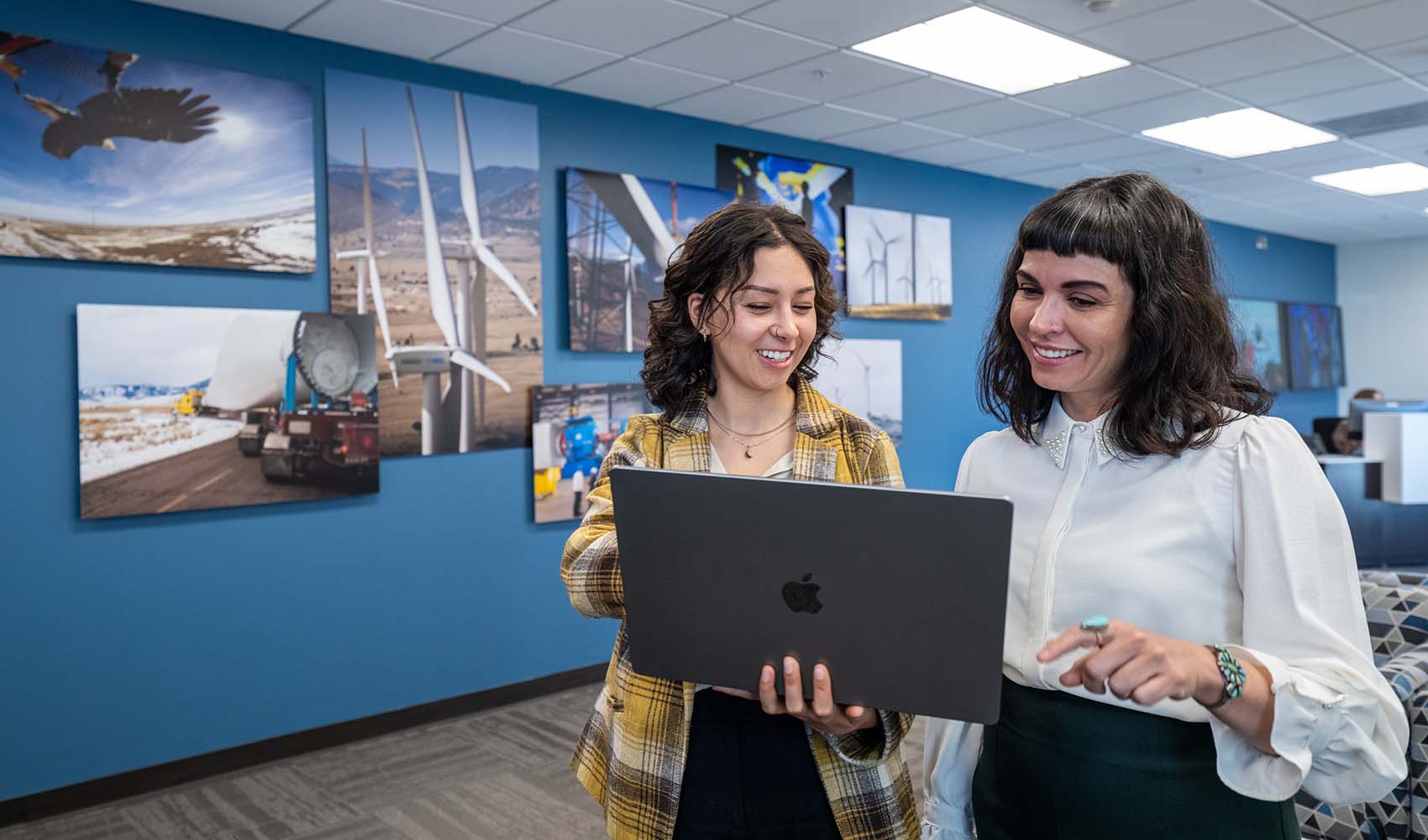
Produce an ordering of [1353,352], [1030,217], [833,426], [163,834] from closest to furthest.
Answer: [1030,217] → [833,426] → [163,834] → [1353,352]

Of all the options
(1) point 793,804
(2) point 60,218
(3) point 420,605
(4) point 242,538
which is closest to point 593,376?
(3) point 420,605

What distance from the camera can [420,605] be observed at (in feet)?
12.2

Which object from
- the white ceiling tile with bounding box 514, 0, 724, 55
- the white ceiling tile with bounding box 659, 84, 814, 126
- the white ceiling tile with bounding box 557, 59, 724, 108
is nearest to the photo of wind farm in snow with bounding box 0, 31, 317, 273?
the white ceiling tile with bounding box 514, 0, 724, 55

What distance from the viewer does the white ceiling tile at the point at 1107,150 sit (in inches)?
202

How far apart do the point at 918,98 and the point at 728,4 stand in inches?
54.6

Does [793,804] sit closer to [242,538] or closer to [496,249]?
[242,538]

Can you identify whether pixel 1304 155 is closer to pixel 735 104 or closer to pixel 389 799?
pixel 735 104

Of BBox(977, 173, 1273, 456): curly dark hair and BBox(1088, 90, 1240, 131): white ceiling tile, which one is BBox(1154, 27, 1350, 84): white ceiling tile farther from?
BBox(977, 173, 1273, 456): curly dark hair

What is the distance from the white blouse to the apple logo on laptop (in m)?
0.28

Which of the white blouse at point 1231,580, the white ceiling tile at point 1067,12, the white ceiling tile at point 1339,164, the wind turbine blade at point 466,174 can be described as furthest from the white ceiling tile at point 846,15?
the white ceiling tile at point 1339,164

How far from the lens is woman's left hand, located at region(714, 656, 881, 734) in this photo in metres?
1.00

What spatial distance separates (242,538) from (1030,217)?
2.97 metres

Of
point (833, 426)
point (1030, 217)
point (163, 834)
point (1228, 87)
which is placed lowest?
point (163, 834)

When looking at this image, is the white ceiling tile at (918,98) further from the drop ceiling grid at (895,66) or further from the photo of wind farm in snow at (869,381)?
the photo of wind farm in snow at (869,381)
